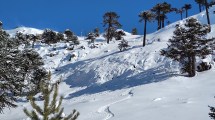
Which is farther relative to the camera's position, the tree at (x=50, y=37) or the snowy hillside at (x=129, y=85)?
the tree at (x=50, y=37)

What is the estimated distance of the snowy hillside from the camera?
22078mm

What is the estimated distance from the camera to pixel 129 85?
3750 centimetres

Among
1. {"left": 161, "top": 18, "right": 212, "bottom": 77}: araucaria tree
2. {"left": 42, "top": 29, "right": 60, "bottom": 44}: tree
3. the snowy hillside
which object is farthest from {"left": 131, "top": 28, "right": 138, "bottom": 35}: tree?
{"left": 161, "top": 18, "right": 212, "bottom": 77}: araucaria tree

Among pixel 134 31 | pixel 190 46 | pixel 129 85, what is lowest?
pixel 129 85

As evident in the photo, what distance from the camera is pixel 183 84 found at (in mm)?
32688

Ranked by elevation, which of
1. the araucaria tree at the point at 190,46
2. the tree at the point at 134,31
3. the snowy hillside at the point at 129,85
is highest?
the tree at the point at 134,31

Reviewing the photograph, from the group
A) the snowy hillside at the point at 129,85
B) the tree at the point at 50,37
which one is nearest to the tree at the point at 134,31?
the tree at the point at 50,37

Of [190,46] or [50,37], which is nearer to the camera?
[190,46]

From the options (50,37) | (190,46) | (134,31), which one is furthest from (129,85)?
(134,31)

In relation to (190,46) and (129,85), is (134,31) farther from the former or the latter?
(190,46)

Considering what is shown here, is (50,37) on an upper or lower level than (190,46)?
upper

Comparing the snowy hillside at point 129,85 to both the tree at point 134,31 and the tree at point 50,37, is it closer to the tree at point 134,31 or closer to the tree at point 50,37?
the tree at point 50,37

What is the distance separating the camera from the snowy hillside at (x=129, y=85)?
22.1 metres

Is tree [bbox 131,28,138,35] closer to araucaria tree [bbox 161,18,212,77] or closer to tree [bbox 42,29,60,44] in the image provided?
tree [bbox 42,29,60,44]
